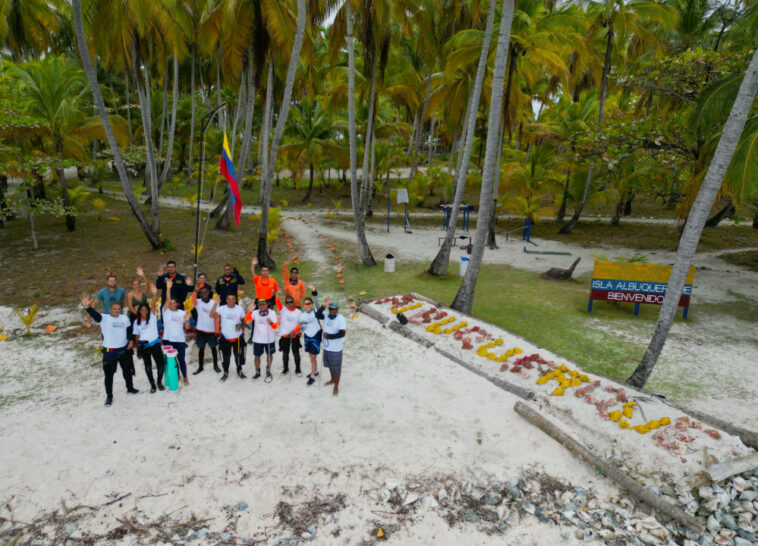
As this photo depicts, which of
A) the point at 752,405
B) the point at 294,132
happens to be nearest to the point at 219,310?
the point at 752,405

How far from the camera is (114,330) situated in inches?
266

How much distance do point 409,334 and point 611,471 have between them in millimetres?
4978

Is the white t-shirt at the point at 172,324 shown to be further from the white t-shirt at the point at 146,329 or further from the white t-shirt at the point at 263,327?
the white t-shirt at the point at 263,327

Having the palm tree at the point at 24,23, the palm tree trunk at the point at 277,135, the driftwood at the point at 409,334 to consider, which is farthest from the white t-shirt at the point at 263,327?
the palm tree at the point at 24,23

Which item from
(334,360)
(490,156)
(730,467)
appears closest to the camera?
(730,467)

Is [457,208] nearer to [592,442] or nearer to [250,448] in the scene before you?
[592,442]

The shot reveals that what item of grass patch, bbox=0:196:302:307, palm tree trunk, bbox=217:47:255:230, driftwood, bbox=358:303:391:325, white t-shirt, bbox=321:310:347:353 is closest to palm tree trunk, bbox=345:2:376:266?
grass patch, bbox=0:196:302:307

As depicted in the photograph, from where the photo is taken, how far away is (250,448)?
593 centimetres

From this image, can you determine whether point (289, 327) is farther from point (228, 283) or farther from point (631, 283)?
point (631, 283)

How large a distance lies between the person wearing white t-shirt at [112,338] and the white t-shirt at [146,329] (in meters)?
0.12

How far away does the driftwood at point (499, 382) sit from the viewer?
7.21 metres

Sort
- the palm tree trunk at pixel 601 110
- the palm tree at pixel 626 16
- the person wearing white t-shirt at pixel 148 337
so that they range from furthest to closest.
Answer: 1. the palm tree trunk at pixel 601 110
2. the palm tree at pixel 626 16
3. the person wearing white t-shirt at pixel 148 337

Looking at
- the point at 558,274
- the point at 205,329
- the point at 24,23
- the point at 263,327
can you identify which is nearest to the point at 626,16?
the point at 558,274

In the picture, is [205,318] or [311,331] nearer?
[311,331]
